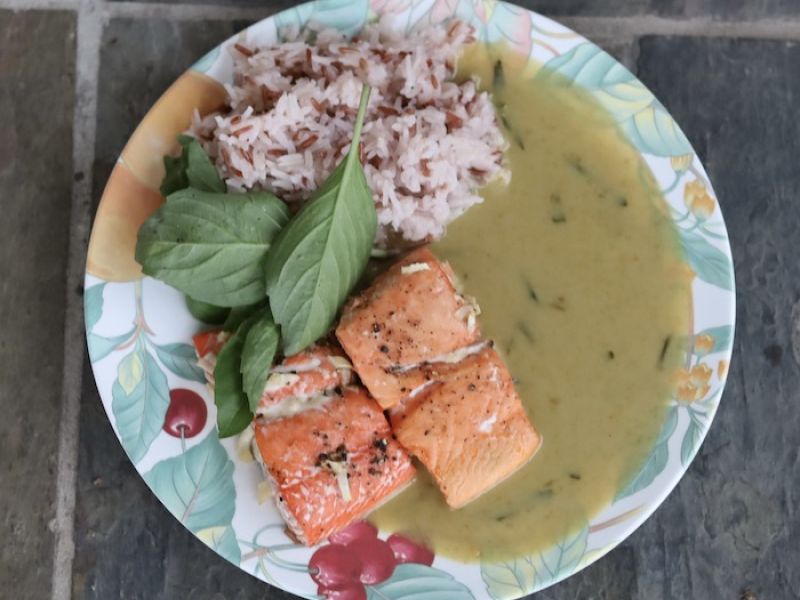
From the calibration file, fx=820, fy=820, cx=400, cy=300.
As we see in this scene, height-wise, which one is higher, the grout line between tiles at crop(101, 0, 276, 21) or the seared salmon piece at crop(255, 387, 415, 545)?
the grout line between tiles at crop(101, 0, 276, 21)

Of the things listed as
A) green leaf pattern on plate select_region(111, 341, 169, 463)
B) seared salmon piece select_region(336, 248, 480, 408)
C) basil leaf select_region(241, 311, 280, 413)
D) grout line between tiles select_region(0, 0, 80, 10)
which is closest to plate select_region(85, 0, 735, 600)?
green leaf pattern on plate select_region(111, 341, 169, 463)

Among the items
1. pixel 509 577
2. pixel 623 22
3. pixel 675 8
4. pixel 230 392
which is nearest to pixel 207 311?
pixel 230 392

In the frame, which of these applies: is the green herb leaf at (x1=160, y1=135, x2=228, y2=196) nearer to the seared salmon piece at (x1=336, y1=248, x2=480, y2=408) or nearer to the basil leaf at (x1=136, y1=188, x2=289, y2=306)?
the basil leaf at (x1=136, y1=188, x2=289, y2=306)

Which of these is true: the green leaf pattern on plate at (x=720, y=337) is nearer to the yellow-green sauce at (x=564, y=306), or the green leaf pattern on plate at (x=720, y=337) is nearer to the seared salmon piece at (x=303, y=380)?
the yellow-green sauce at (x=564, y=306)

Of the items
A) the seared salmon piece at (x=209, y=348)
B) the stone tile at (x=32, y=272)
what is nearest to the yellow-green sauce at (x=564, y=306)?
the seared salmon piece at (x=209, y=348)

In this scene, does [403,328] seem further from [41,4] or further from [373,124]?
[41,4]

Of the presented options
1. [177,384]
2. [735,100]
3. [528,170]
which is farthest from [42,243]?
[735,100]
